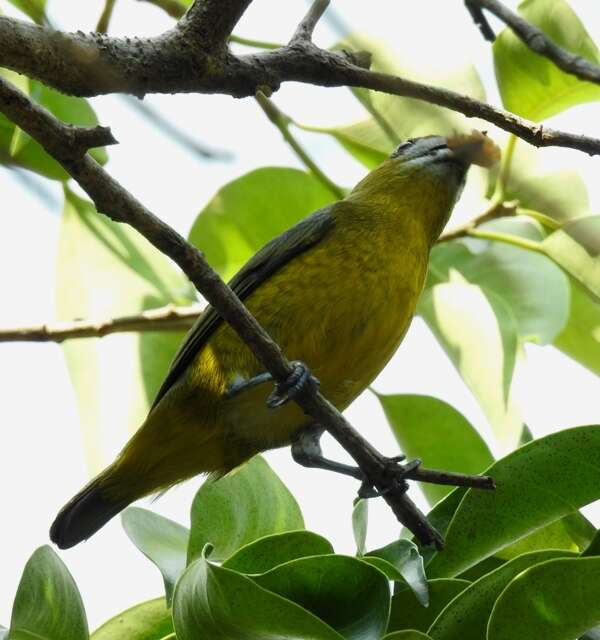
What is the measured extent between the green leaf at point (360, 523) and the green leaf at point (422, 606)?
17 cm

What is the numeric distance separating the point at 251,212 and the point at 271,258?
0.21 metres

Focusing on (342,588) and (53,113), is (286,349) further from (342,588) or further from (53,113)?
(342,588)

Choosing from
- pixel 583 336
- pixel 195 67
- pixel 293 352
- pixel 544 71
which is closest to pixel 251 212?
pixel 293 352

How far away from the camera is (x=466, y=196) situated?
3.87m

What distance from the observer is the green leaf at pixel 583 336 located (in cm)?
368

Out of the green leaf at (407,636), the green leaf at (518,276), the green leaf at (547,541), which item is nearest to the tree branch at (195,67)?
the green leaf at (547,541)

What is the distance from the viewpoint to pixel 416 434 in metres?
3.35

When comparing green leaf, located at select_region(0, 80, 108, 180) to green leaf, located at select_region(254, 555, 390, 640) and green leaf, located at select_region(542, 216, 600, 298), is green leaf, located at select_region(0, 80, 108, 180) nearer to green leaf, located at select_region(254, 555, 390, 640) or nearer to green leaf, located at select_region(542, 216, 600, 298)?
green leaf, located at select_region(542, 216, 600, 298)

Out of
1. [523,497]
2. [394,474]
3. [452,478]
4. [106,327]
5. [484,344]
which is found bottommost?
[523,497]

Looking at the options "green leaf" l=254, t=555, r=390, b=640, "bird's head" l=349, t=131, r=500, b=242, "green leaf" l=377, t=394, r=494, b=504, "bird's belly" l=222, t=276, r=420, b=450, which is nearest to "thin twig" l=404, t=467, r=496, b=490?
"green leaf" l=254, t=555, r=390, b=640

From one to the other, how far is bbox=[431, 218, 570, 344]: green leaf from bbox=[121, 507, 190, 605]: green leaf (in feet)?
4.79

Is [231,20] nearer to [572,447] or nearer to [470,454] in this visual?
[572,447]

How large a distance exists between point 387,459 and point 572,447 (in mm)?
812

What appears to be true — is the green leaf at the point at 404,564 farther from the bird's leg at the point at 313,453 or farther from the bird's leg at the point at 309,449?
the bird's leg at the point at 309,449
